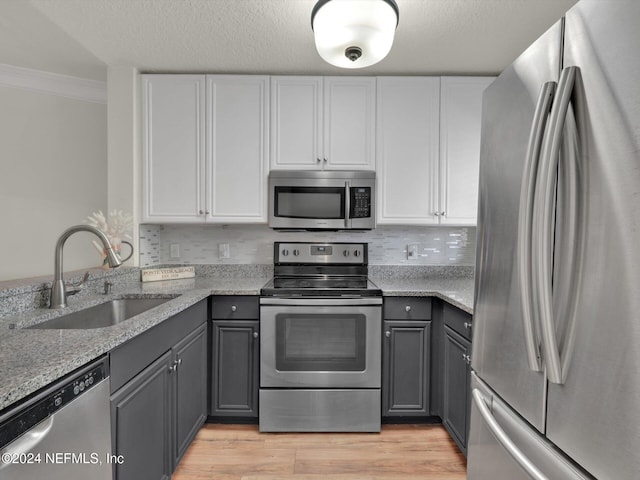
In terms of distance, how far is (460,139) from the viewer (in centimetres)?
252

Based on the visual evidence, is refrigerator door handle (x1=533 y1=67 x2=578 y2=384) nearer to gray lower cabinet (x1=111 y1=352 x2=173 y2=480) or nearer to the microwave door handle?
gray lower cabinet (x1=111 y1=352 x2=173 y2=480)

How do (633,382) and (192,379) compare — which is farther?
(192,379)

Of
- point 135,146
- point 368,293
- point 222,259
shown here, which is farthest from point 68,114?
point 368,293

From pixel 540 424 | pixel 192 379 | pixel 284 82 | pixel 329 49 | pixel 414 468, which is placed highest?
pixel 284 82

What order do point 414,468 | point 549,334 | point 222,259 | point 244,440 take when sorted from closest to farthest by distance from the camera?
1. point 549,334
2. point 414,468
3. point 244,440
4. point 222,259

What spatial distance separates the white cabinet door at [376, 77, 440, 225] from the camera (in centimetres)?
250

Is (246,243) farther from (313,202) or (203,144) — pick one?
(203,144)

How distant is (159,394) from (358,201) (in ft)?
5.51

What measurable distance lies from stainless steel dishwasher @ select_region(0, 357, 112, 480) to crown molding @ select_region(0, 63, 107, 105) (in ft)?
8.59

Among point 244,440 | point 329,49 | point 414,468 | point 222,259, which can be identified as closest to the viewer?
point 329,49

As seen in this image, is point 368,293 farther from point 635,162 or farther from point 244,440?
point 635,162

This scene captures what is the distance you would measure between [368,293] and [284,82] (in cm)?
162

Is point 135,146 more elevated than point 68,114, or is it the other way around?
point 68,114

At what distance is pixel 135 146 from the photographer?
2.47 meters
